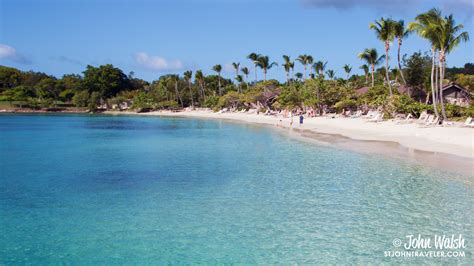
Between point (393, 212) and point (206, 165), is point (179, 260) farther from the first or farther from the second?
point (206, 165)

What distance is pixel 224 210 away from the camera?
36.1 ft

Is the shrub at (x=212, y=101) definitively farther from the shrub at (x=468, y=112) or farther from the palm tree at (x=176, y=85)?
the shrub at (x=468, y=112)

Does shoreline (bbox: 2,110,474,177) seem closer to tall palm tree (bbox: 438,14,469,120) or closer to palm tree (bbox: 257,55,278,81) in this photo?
tall palm tree (bbox: 438,14,469,120)

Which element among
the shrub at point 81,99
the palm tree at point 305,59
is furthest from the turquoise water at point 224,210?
the shrub at point 81,99

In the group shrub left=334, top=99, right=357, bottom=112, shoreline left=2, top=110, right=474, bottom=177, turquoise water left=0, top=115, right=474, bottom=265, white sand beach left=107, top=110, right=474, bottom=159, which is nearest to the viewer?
turquoise water left=0, top=115, right=474, bottom=265

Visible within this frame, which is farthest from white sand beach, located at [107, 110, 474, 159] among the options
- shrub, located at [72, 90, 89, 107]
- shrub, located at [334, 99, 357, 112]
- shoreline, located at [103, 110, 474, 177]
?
shrub, located at [72, 90, 89, 107]

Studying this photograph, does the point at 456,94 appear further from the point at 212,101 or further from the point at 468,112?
the point at 212,101

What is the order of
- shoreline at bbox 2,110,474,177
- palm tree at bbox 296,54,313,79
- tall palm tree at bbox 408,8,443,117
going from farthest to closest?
palm tree at bbox 296,54,313,79, tall palm tree at bbox 408,8,443,117, shoreline at bbox 2,110,474,177

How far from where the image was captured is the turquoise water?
26.9ft

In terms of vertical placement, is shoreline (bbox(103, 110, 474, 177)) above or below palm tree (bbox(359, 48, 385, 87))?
below

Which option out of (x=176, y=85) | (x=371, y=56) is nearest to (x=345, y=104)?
(x=371, y=56)

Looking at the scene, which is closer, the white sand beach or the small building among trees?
the white sand beach

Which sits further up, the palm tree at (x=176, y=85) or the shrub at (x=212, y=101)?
the palm tree at (x=176, y=85)

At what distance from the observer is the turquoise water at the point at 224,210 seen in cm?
820
